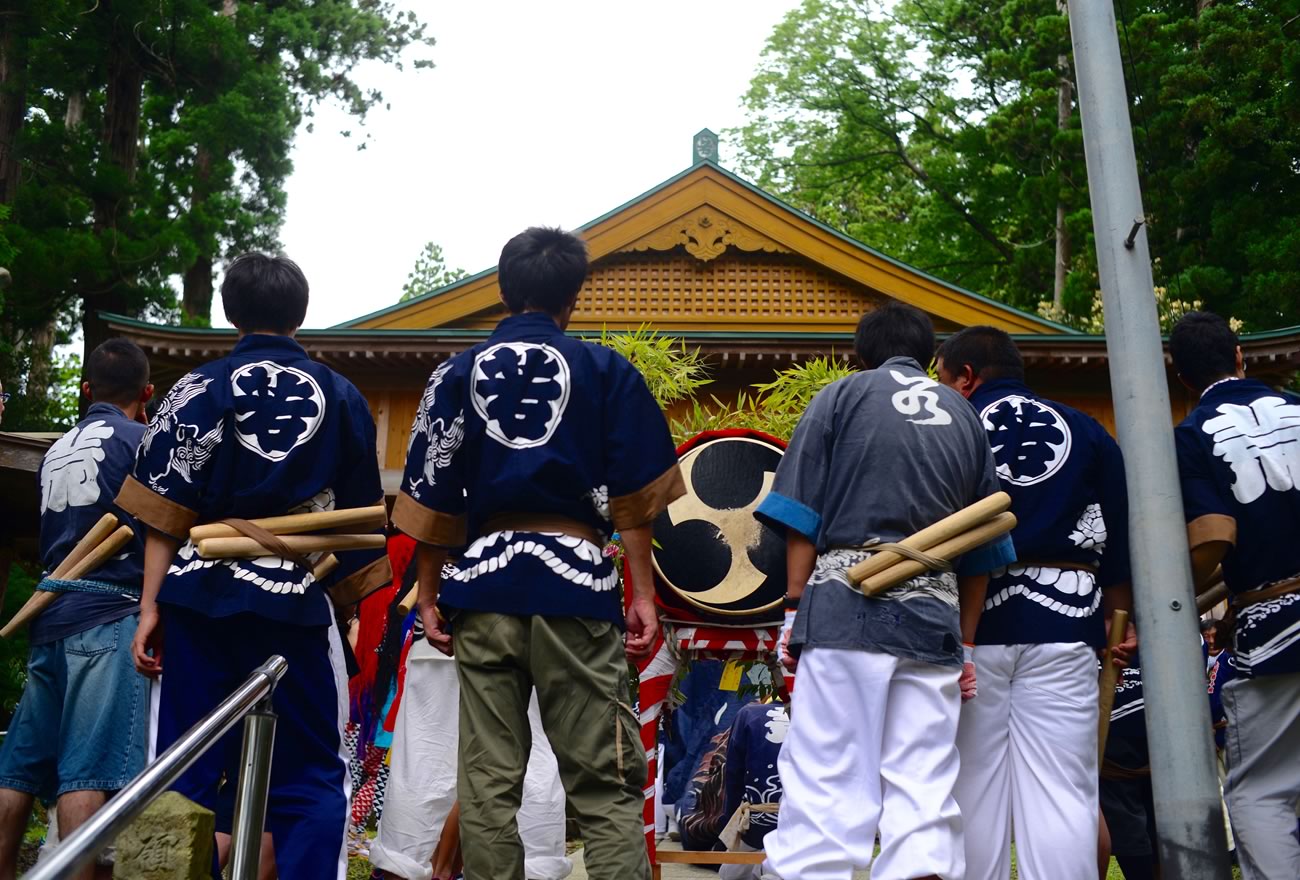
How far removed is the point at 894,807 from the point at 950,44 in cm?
2586

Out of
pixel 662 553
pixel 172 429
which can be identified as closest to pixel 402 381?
pixel 662 553

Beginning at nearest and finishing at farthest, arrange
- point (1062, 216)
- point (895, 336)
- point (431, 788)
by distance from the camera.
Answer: point (895, 336), point (431, 788), point (1062, 216)

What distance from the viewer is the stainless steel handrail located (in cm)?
173

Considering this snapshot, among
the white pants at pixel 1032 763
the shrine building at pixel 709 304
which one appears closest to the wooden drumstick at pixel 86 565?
the white pants at pixel 1032 763

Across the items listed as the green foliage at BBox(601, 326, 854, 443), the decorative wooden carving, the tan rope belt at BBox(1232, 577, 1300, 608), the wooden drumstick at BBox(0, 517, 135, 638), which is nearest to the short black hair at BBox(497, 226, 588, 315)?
the wooden drumstick at BBox(0, 517, 135, 638)

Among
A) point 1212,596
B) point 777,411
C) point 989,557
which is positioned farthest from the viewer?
point 777,411

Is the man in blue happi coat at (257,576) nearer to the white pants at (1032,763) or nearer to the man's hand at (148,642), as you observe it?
the man's hand at (148,642)

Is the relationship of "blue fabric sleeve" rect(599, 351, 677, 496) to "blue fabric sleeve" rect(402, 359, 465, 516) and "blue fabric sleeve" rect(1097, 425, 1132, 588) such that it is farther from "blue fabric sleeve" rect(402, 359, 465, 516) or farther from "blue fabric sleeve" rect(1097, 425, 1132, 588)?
"blue fabric sleeve" rect(1097, 425, 1132, 588)

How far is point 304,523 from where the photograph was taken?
11.3 feet

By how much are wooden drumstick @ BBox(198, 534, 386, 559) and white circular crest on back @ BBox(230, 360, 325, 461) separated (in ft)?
0.80

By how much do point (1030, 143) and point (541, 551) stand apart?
1892cm

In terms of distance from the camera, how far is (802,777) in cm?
330

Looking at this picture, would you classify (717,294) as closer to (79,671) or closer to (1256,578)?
(1256,578)

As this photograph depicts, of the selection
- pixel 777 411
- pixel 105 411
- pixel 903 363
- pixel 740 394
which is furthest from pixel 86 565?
pixel 740 394
